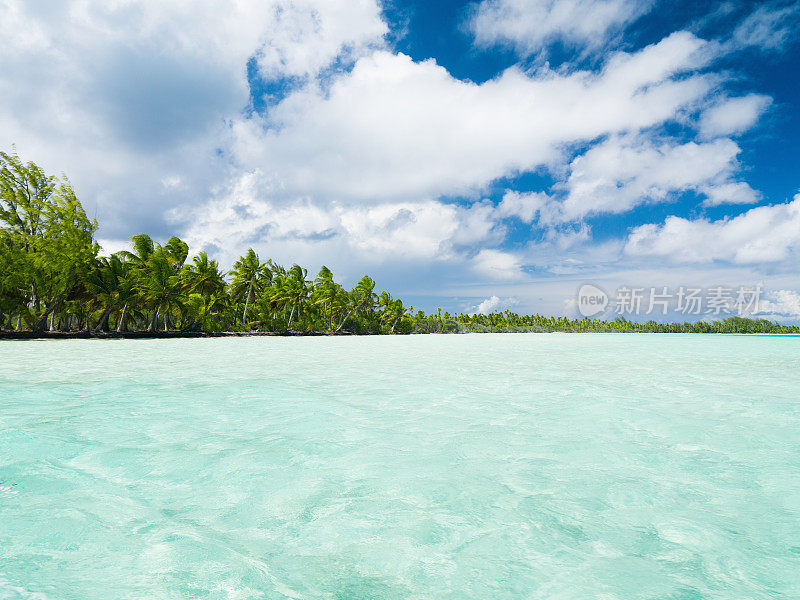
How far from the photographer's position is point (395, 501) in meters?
3.86

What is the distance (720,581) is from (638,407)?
632 cm

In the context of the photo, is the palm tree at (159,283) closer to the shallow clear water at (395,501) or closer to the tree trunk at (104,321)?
the tree trunk at (104,321)

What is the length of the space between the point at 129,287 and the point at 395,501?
4166cm

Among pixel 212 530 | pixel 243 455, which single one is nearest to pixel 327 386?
pixel 243 455

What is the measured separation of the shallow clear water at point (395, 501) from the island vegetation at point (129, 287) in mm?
31016

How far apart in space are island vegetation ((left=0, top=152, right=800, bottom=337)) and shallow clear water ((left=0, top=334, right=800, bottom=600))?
31016 mm

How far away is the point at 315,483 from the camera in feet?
→ 14.1

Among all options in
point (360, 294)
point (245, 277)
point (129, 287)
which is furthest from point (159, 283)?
point (360, 294)

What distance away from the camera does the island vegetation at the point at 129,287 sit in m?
32.8

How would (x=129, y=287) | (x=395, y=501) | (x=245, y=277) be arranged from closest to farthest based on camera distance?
(x=395, y=501) < (x=129, y=287) < (x=245, y=277)

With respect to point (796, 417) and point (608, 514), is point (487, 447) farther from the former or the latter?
point (796, 417)

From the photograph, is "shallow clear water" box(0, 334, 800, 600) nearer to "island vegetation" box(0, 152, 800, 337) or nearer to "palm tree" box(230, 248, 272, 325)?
"island vegetation" box(0, 152, 800, 337)

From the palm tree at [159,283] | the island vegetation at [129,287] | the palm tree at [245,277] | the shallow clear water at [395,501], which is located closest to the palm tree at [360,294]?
the island vegetation at [129,287]

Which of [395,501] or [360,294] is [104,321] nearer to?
[360,294]
